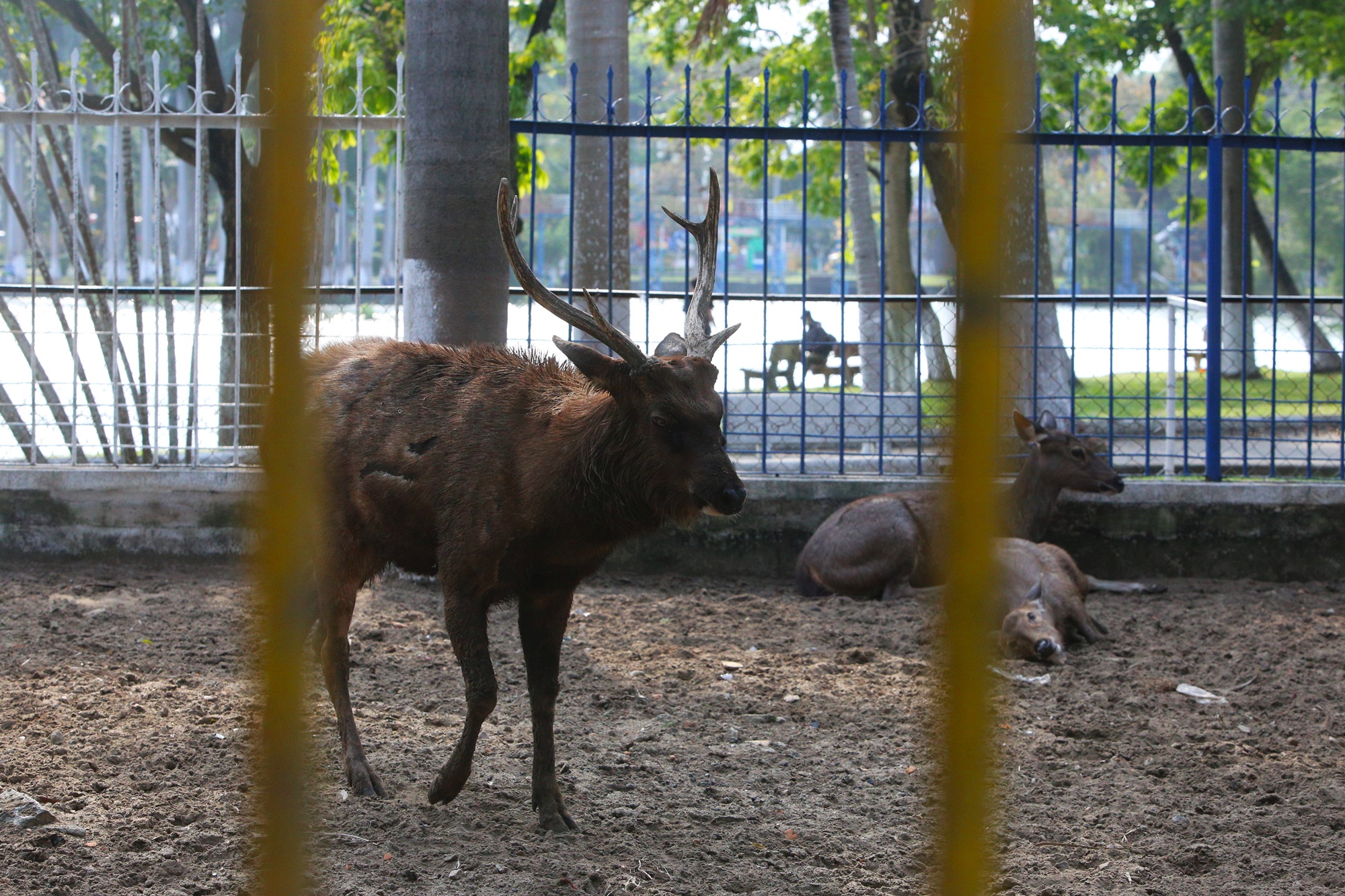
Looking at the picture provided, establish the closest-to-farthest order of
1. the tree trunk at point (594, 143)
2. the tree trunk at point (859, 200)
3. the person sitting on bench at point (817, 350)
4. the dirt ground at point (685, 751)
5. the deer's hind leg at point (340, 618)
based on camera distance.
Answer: the dirt ground at point (685, 751) → the deer's hind leg at point (340, 618) → the tree trunk at point (594, 143) → the tree trunk at point (859, 200) → the person sitting on bench at point (817, 350)

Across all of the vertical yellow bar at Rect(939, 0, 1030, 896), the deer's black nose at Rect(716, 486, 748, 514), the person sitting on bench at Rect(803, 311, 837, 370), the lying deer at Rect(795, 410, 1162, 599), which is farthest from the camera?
the person sitting on bench at Rect(803, 311, 837, 370)

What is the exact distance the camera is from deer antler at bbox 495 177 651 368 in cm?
418

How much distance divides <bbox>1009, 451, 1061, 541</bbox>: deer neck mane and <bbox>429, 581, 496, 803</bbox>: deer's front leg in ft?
16.9

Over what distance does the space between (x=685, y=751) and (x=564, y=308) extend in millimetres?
1809

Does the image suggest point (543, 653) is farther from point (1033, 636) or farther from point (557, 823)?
point (1033, 636)

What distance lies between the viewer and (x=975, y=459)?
1.34 meters

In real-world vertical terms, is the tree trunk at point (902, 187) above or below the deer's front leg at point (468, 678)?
above

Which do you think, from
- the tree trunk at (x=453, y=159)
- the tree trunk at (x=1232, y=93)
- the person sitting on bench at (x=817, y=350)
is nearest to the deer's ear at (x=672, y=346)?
the tree trunk at (x=453, y=159)

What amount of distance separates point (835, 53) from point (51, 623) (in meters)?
10.4

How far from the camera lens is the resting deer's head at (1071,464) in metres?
8.28

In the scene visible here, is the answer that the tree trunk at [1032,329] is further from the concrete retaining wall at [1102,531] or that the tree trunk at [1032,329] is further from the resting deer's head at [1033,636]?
the resting deer's head at [1033,636]

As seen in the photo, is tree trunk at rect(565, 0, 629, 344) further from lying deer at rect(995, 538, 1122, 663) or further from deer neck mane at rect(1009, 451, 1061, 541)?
lying deer at rect(995, 538, 1122, 663)

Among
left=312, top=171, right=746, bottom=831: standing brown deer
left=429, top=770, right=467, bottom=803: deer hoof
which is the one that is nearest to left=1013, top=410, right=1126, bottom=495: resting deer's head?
left=312, top=171, right=746, bottom=831: standing brown deer

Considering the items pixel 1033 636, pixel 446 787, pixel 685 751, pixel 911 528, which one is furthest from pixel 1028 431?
pixel 446 787
